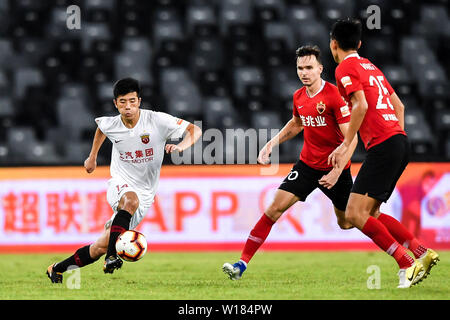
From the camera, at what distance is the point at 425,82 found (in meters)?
13.6

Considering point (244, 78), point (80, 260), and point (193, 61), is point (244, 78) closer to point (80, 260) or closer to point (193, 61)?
point (193, 61)

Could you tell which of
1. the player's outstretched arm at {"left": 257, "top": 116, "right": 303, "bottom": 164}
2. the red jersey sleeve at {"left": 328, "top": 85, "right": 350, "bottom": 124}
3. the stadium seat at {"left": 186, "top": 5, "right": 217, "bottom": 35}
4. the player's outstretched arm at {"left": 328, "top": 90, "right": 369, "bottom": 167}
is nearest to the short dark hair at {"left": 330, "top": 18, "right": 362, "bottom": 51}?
the player's outstretched arm at {"left": 328, "top": 90, "right": 369, "bottom": 167}

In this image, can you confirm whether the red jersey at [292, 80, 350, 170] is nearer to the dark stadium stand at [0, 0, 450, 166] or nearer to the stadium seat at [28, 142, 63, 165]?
the dark stadium stand at [0, 0, 450, 166]

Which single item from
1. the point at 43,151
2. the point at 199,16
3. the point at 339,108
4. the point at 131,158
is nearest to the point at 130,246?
the point at 131,158

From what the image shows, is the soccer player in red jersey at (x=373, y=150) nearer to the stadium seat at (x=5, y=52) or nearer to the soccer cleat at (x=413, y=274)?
the soccer cleat at (x=413, y=274)

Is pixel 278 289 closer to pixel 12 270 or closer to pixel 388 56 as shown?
pixel 12 270

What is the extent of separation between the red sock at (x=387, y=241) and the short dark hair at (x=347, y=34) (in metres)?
1.34

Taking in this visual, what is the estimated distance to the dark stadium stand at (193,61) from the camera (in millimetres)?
12617

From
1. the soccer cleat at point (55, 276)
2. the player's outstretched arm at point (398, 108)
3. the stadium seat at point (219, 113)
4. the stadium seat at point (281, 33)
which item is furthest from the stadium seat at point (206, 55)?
the player's outstretched arm at point (398, 108)

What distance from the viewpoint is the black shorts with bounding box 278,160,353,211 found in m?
6.80

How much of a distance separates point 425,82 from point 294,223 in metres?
4.75

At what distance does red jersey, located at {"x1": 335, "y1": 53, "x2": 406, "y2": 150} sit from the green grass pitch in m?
1.20

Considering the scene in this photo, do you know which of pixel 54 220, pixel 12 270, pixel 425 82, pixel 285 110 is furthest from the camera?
pixel 425 82

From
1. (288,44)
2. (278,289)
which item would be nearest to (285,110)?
(288,44)
